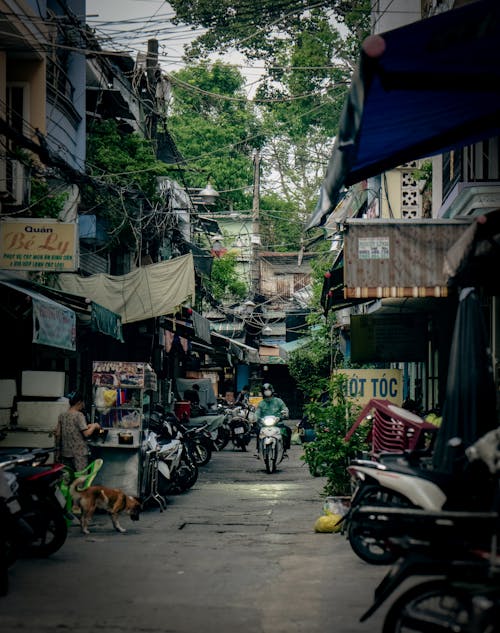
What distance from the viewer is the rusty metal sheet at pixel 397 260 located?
1116 centimetres

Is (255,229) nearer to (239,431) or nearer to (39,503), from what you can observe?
(239,431)

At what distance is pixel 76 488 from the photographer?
10531 mm

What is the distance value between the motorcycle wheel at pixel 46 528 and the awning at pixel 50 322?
136 inches

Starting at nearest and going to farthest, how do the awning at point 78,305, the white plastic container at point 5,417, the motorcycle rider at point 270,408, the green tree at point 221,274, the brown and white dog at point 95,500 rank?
the brown and white dog at point 95,500 → the white plastic container at point 5,417 → the awning at point 78,305 → the motorcycle rider at point 270,408 → the green tree at point 221,274

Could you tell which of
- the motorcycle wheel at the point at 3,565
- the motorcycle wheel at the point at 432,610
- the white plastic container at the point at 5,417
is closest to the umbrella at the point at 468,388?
the motorcycle wheel at the point at 432,610

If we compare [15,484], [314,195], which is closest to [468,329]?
[15,484]

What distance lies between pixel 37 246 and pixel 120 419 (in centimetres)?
291

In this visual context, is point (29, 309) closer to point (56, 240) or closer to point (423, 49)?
point (56, 240)

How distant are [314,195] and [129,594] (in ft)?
113

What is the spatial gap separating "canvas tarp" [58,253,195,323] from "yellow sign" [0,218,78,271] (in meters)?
4.69

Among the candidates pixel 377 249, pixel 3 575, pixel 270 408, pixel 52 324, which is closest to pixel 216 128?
pixel 270 408

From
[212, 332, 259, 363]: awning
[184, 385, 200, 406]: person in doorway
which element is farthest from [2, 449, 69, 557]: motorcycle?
[212, 332, 259, 363]: awning

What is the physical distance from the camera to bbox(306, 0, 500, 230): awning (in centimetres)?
553

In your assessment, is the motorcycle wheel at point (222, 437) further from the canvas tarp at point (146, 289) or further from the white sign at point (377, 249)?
the white sign at point (377, 249)
